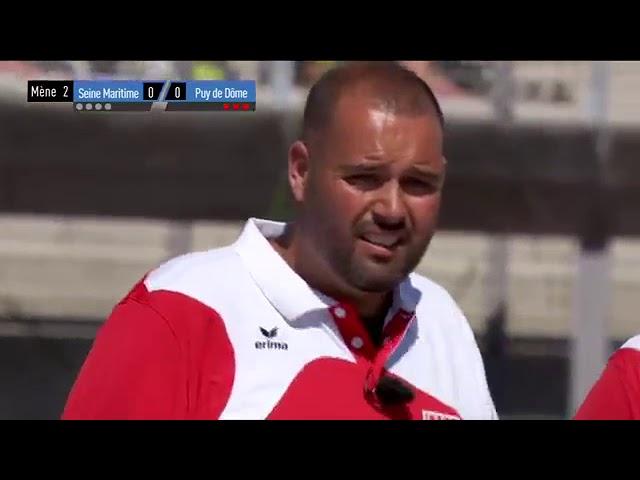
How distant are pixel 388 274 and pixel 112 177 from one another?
161 centimetres

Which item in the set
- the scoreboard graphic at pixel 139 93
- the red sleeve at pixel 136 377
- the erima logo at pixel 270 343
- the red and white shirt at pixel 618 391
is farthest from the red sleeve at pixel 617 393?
the scoreboard graphic at pixel 139 93

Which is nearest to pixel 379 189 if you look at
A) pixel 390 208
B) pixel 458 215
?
pixel 390 208

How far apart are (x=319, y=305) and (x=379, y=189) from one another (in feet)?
0.49

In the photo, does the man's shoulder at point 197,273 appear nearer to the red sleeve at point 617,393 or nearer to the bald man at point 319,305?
the bald man at point 319,305

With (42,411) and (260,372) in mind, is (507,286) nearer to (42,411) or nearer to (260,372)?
(42,411)

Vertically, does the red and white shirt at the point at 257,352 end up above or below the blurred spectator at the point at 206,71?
below

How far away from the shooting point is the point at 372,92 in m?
1.29

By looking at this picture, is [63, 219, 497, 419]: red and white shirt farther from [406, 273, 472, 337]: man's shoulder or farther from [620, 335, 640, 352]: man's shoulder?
[620, 335, 640, 352]: man's shoulder

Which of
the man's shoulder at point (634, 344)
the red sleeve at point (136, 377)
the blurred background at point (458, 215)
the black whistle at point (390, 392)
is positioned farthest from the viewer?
the blurred background at point (458, 215)

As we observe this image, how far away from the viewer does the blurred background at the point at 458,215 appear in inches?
104

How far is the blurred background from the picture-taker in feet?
8.65

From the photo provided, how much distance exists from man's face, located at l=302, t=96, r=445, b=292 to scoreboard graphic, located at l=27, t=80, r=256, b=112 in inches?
10.9
